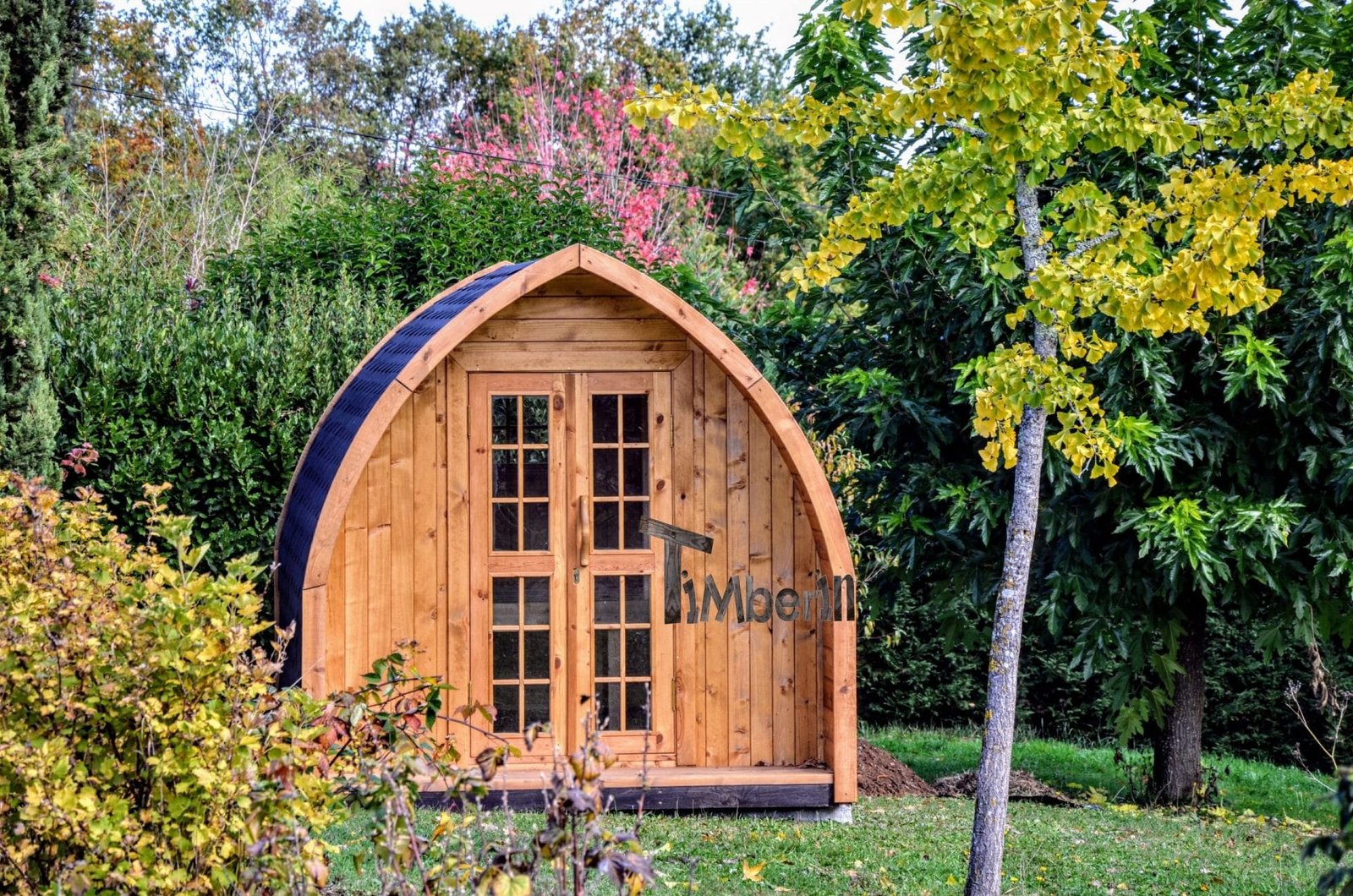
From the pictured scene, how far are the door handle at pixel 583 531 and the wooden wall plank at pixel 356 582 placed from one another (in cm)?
104

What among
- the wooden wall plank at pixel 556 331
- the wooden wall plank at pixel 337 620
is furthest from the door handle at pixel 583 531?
the wooden wall plank at pixel 337 620

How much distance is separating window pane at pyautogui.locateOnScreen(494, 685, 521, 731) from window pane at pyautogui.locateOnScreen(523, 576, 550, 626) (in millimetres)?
347

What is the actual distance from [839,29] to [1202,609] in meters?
4.00

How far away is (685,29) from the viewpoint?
24578mm

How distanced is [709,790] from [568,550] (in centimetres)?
136

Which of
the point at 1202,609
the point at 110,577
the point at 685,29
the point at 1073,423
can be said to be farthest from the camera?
the point at 685,29

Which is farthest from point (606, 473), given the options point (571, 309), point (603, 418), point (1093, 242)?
point (1093, 242)

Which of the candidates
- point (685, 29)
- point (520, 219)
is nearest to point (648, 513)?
point (520, 219)

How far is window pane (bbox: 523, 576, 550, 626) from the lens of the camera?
646 centimetres

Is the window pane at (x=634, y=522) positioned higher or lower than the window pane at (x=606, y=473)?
lower

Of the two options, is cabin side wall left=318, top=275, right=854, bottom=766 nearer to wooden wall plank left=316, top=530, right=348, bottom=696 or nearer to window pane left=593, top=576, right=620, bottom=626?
wooden wall plank left=316, top=530, right=348, bottom=696

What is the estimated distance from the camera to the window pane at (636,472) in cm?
652

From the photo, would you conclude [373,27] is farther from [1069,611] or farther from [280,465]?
[1069,611]

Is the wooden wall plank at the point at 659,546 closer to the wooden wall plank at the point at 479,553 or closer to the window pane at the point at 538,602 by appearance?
the window pane at the point at 538,602
